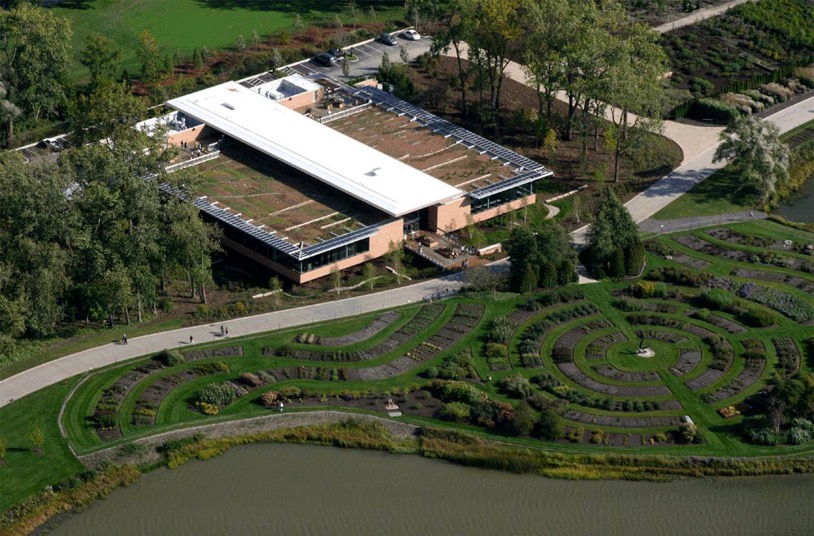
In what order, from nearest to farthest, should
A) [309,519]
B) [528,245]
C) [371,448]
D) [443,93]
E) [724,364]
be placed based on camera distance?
[309,519], [371,448], [724,364], [528,245], [443,93]

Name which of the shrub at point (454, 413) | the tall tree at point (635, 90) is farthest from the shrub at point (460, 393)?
the tall tree at point (635, 90)

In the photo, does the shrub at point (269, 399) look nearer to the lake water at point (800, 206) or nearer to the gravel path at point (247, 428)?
the gravel path at point (247, 428)

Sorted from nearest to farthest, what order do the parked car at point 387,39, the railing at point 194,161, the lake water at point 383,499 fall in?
the lake water at point 383,499 < the railing at point 194,161 < the parked car at point 387,39

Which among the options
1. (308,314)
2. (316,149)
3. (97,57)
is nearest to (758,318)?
(308,314)

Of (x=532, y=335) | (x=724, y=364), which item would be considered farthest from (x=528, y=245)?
(x=724, y=364)

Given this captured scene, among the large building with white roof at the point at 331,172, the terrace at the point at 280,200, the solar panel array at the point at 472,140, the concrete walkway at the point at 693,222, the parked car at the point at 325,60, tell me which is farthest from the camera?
the parked car at the point at 325,60

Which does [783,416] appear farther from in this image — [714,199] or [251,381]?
[251,381]

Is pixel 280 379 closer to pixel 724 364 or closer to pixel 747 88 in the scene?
pixel 724 364

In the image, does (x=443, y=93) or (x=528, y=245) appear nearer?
(x=528, y=245)
